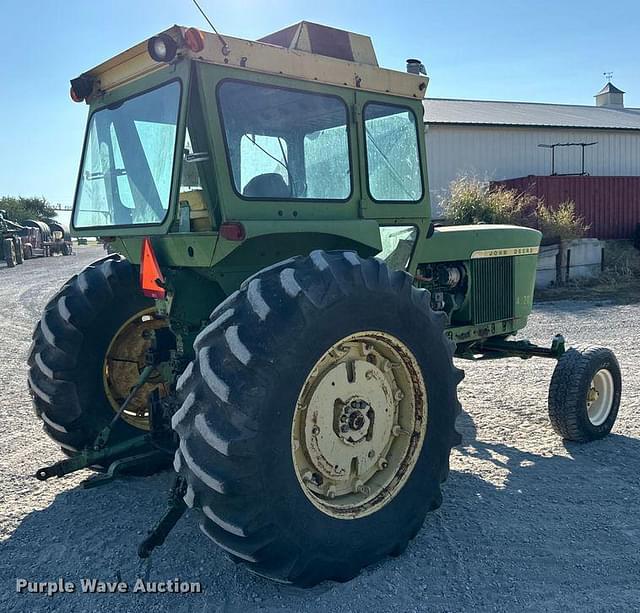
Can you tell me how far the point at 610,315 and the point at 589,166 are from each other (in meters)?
17.6

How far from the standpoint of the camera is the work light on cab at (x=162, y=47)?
2961mm

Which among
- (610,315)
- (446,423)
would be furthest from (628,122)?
(446,423)

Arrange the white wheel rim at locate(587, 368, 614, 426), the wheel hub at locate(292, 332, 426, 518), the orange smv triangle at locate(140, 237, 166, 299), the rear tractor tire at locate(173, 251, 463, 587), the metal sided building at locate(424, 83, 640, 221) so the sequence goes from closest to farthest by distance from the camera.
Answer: the rear tractor tire at locate(173, 251, 463, 587), the wheel hub at locate(292, 332, 426, 518), the orange smv triangle at locate(140, 237, 166, 299), the white wheel rim at locate(587, 368, 614, 426), the metal sided building at locate(424, 83, 640, 221)

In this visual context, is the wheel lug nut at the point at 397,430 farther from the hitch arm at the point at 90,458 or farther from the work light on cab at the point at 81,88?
the work light on cab at the point at 81,88

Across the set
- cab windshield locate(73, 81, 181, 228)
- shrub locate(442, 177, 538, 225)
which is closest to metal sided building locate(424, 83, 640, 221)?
shrub locate(442, 177, 538, 225)

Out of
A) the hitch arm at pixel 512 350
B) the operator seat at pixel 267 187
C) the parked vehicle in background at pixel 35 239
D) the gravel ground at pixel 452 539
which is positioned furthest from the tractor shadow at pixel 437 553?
the parked vehicle in background at pixel 35 239

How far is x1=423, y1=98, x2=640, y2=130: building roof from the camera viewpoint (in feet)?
82.4

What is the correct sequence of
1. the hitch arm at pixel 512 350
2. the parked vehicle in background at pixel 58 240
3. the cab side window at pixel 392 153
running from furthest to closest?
the parked vehicle in background at pixel 58 240 → the hitch arm at pixel 512 350 → the cab side window at pixel 392 153

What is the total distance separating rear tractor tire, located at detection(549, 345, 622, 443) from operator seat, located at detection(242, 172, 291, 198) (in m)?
2.86

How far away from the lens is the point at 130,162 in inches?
144

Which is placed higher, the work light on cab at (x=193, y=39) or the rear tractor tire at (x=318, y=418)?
the work light on cab at (x=193, y=39)

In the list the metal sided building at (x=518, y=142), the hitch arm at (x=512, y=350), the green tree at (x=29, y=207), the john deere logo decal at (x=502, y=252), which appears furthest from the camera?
the green tree at (x=29, y=207)

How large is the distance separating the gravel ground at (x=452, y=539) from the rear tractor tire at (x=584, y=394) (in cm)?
14

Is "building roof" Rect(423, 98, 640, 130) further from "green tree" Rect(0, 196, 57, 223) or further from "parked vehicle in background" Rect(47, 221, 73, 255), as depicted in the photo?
"green tree" Rect(0, 196, 57, 223)
